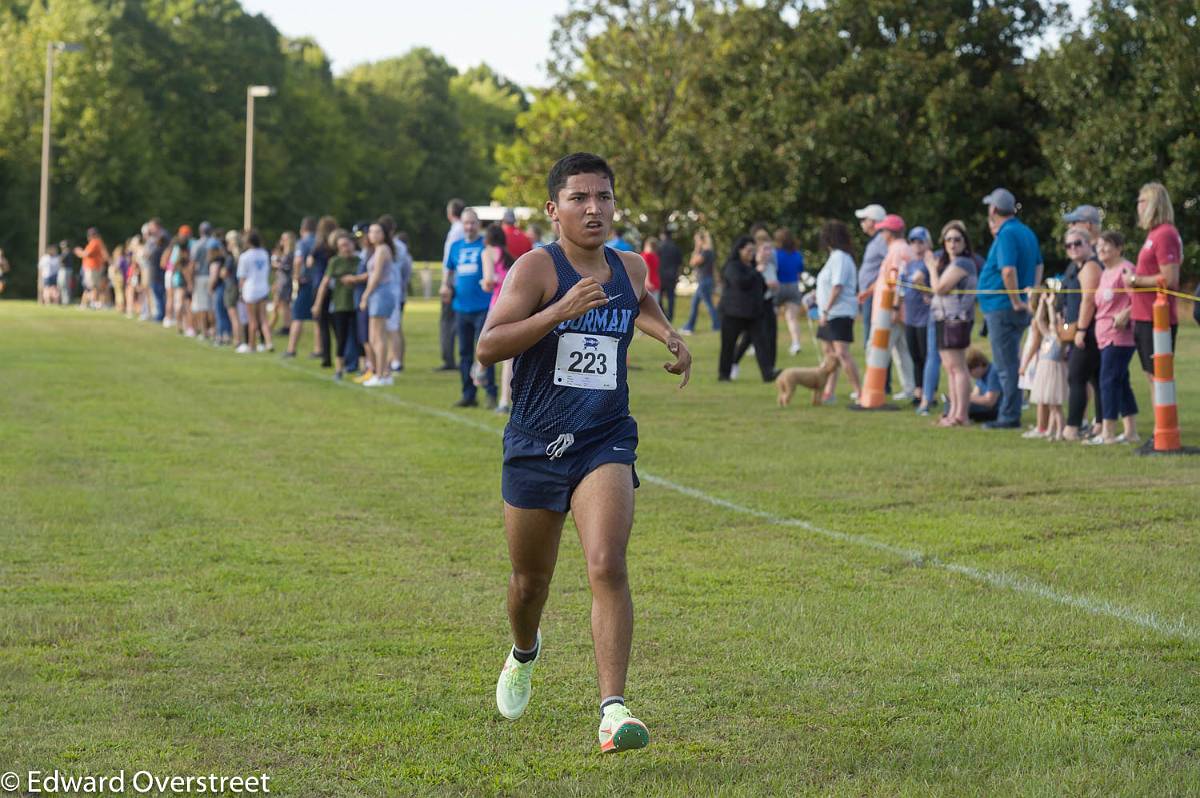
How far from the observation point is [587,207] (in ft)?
18.1

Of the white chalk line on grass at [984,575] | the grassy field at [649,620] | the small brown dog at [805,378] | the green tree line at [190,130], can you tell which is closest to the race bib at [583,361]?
the grassy field at [649,620]

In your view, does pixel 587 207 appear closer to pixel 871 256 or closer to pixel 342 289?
pixel 871 256

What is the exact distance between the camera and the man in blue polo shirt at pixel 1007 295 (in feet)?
50.2

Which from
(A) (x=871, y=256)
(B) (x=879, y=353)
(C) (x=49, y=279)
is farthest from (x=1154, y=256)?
(C) (x=49, y=279)

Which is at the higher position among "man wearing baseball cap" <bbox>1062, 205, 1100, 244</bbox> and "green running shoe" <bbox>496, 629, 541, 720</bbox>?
"man wearing baseball cap" <bbox>1062, 205, 1100, 244</bbox>

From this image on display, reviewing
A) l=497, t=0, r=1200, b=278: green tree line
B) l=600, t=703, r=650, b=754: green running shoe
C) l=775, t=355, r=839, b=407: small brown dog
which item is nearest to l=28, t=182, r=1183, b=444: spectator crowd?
l=775, t=355, r=839, b=407: small brown dog

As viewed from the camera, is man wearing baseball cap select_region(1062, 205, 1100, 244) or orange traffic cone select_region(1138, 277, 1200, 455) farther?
man wearing baseball cap select_region(1062, 205, 1100, 244)

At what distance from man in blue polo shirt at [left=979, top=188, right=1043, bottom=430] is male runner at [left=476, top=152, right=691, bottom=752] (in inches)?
402

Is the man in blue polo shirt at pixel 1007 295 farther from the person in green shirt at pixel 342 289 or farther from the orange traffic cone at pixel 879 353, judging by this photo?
the person in green shirt at pixel 342 289

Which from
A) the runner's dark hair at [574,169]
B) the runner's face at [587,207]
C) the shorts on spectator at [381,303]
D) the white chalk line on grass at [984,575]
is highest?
the runner's dark hair at [574,169]

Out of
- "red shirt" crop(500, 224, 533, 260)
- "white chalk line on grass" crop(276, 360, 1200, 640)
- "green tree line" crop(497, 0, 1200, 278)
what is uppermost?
"green tree line" crop(497, 0, 1200, 278)

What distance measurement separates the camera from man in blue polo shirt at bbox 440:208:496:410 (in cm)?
1728

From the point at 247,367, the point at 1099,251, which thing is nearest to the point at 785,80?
the point at 247,367

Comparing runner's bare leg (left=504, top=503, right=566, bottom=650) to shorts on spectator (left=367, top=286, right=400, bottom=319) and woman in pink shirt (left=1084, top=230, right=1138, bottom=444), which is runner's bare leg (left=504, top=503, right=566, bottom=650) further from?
shorts on spectator (left=367, top=286, right=400, bottom=319)
